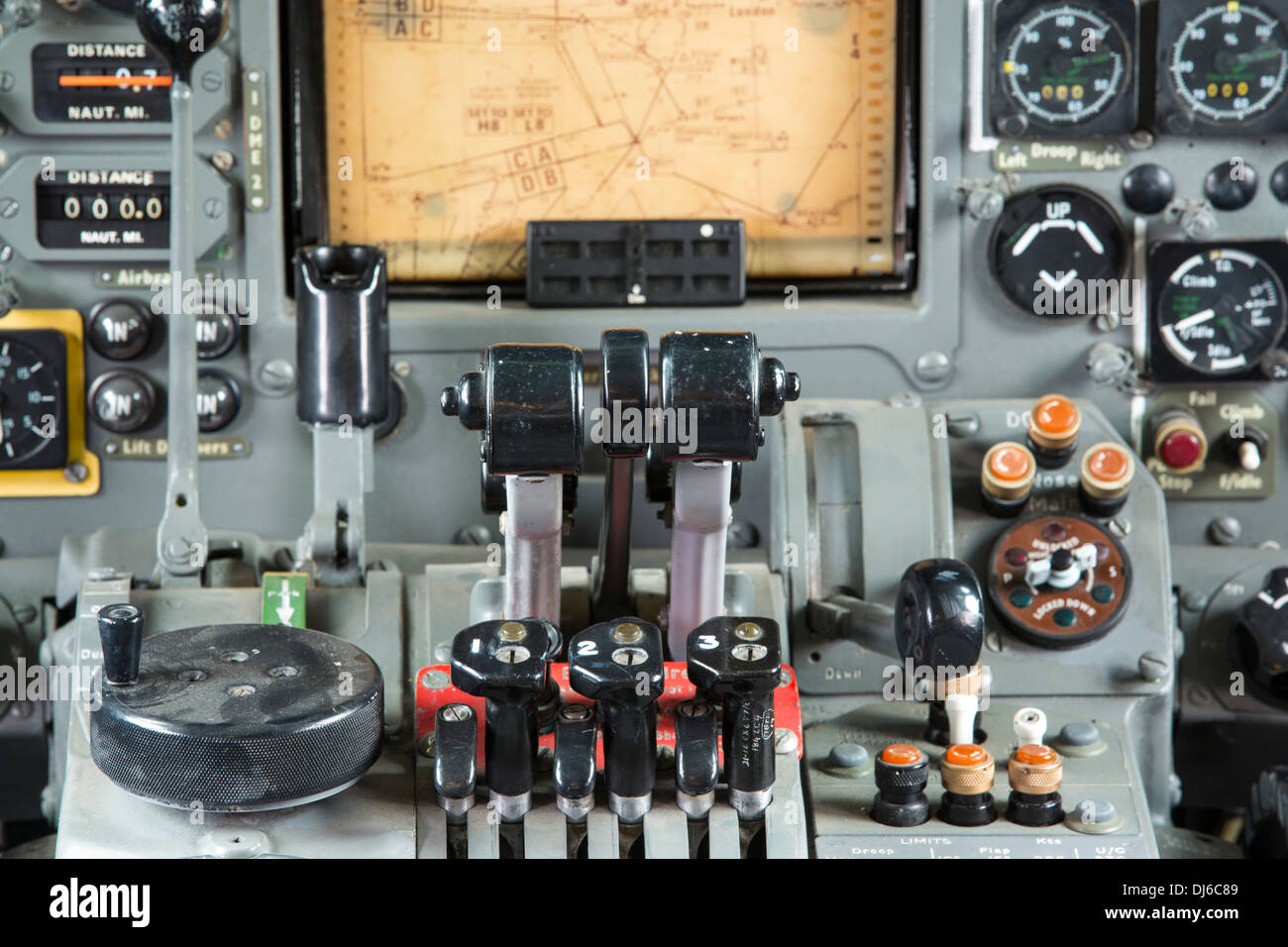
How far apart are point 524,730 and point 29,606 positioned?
51.9 inches

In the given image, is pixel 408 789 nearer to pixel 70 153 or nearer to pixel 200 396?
pixel 200 396

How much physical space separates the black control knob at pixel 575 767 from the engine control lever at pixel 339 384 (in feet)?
1.92

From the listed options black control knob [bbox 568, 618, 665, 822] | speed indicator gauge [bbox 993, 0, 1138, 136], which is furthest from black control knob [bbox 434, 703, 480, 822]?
speed indicator gauge [bbox 993, 0, 1138, 136]

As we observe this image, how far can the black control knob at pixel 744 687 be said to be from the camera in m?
1.75

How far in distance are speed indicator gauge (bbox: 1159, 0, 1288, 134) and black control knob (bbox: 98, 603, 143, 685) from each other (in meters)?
2.06

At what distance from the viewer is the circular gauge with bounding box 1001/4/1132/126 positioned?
2705mm

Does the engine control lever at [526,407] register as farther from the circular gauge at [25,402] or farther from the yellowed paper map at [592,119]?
the circular gauge at [25,402]

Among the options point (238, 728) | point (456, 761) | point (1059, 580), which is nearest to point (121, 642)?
point (238, 728)

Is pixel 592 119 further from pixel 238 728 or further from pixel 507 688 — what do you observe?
pixel 238 728

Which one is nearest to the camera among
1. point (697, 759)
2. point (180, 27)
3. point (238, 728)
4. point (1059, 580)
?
point (238, 728)

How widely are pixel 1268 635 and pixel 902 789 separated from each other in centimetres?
96

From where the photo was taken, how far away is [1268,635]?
2541mm

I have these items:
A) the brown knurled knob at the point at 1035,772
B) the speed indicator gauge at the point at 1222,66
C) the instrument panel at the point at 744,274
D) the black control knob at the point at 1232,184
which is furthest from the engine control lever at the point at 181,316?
the black control knob at the point at 1232,184

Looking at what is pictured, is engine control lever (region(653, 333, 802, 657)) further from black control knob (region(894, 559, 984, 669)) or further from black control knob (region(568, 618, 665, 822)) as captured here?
black control knob (region(894, 559, 984, 669))
